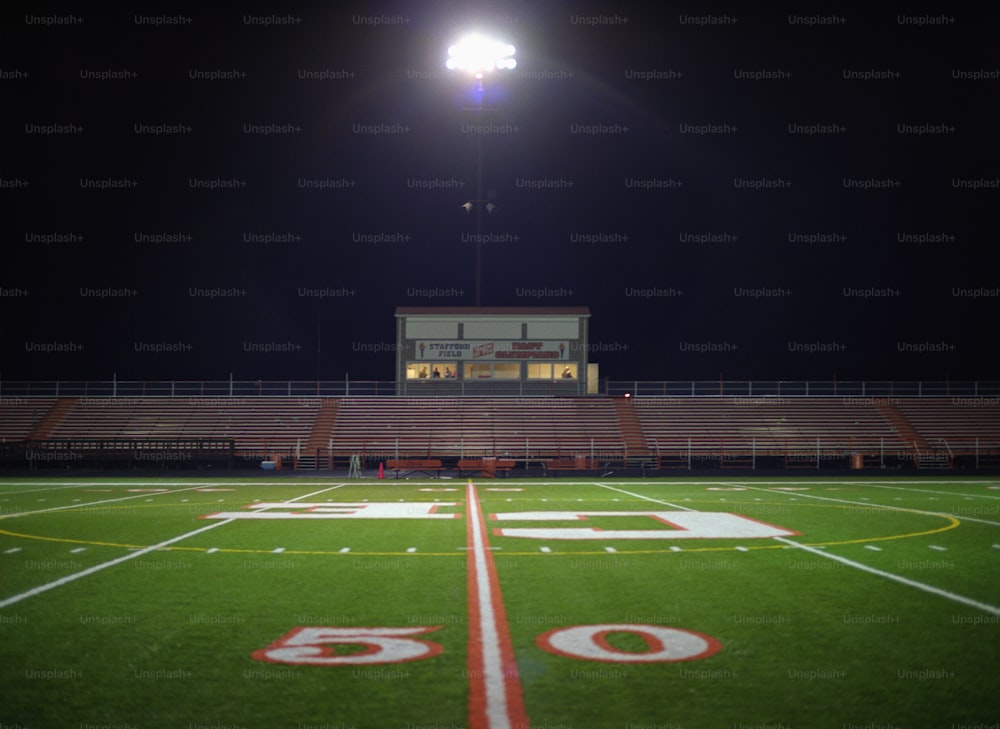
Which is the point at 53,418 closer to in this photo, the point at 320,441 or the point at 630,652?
the point at 320,441

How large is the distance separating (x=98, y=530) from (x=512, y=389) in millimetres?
30846

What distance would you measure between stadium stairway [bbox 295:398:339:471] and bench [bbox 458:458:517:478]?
5978mm

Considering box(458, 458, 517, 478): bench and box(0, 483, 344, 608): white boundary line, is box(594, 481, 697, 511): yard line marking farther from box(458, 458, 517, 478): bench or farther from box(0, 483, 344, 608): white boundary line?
box(0, 483, 344, 608): white boundary line

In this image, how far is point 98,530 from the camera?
1195cm

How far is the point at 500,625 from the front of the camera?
18.9ft

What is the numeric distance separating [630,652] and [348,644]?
1.94 metres

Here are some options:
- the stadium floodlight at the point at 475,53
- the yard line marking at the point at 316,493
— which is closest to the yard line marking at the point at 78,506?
the yard line marking at the point at 316,493

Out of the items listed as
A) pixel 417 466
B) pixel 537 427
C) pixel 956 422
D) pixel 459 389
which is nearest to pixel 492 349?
pixel 459 389

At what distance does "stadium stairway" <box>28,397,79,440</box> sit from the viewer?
3712 cm

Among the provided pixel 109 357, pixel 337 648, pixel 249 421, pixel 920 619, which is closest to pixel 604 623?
pixel 337 648

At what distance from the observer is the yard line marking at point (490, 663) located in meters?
3.90

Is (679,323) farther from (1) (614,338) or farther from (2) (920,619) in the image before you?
(2) (920,619)

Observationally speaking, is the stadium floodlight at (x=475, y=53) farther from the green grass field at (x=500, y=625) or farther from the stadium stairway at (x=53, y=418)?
the green grass field at (x=500, y=625)

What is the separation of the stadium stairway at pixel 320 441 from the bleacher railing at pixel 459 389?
1.76 m
